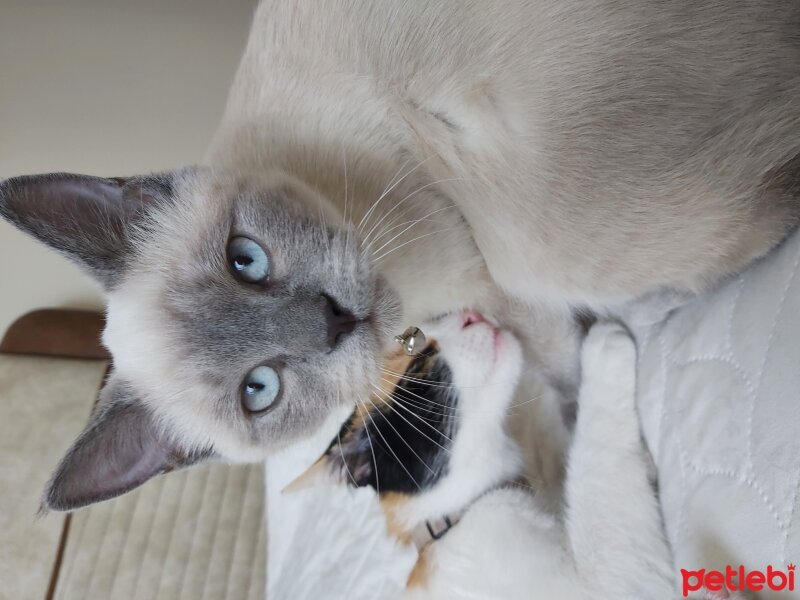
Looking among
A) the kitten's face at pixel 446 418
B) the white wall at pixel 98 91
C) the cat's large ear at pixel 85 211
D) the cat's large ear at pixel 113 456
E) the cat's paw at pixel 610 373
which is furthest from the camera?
the white wall at pixel 98 91

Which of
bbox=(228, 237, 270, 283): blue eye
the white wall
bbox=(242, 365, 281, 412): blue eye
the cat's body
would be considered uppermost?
the white wall

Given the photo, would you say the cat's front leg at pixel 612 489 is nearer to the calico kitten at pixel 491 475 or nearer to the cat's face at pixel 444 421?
the calico kitten at pixel 491 475

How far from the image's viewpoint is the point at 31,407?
7.18 ft

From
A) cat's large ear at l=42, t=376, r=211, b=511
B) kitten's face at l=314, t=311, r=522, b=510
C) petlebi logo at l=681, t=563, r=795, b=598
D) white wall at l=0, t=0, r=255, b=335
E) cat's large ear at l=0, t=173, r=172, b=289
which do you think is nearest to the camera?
petlebi logo at l=681, t=563, r=795, b=598

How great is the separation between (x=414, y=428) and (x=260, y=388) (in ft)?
1.34

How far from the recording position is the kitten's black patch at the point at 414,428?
131 cm

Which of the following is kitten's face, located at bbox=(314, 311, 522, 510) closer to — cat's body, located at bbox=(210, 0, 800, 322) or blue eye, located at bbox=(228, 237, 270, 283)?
cat's body, located at bbox=(210, 0, 800, 322)

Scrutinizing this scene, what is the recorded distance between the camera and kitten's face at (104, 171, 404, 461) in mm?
926

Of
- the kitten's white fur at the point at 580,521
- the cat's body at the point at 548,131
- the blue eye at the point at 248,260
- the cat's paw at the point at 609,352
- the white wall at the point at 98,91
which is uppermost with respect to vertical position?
the white wall at the point at 98,91

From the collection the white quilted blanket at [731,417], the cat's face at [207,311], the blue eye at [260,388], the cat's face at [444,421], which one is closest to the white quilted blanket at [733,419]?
the white quilted blanket at [731,417]

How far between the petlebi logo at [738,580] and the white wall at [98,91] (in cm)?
177

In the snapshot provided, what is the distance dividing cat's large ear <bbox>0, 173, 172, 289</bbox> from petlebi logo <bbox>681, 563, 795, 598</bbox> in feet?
3.10

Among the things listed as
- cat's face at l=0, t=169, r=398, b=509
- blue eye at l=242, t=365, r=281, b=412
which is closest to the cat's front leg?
cat's face at l=0, t=169, r=398, b=509

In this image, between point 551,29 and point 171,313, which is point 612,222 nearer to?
point 551,29
